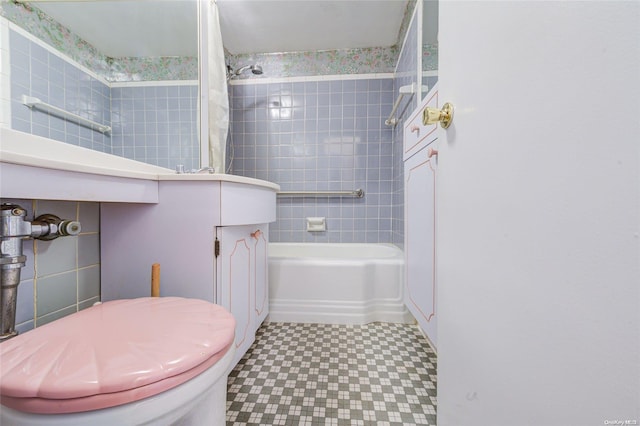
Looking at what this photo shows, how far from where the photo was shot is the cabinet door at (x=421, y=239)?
2.95 feet

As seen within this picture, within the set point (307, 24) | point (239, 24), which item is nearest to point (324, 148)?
point (307, 24)

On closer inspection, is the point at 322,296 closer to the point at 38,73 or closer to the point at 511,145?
the point at 511,145

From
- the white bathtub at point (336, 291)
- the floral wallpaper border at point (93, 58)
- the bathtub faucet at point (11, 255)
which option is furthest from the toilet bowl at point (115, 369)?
the white bathtub at point (336, 291)

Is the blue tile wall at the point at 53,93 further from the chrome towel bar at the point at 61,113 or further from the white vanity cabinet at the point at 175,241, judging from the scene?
the white vanity cabinet at the point at 175,241

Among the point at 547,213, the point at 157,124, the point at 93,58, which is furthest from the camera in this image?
the point at 157,124

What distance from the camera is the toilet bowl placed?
1.25 ft

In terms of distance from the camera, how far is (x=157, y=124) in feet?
3.89

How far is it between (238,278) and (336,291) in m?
0.73

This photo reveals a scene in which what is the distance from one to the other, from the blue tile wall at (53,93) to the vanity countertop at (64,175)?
0.53 feet

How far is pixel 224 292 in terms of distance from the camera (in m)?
0.92

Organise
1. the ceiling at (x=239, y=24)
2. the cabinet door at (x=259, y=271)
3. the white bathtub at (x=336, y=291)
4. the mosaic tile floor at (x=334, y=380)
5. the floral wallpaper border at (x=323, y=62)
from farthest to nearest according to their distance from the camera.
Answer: the floral wallpaper border at (x=323, y=62)
the white bathtub at (x=336, y=291)
the cabinet door at (x=259, y=271)
the ceiling at (x=239, y=24)
the mosaic tile floor at (x=334, y=380)

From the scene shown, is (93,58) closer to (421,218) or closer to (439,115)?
(439,115)

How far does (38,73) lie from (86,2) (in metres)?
0.43

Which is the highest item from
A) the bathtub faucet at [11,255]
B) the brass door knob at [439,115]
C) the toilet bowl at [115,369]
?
the brass door knob at [439,115]
